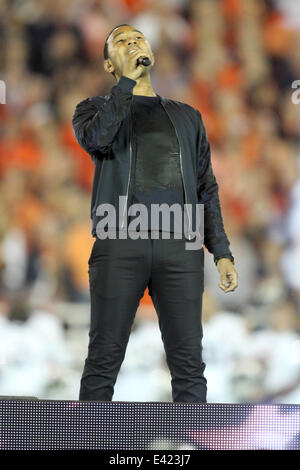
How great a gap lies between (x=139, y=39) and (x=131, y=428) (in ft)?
3.53

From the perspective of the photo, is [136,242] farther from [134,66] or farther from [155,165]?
[134,66]

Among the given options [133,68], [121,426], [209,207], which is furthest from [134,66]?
[121,426]

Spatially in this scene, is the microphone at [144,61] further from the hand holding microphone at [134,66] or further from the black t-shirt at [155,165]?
the black t-shirt at [155,165]

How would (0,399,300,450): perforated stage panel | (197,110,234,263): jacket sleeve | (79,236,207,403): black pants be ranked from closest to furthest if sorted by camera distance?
(0,399,300,450): perforated stage panel → (79,236,207,403): black pants → (197,110,234,263): jacket sleeve

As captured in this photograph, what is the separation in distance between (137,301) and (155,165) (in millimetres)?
380

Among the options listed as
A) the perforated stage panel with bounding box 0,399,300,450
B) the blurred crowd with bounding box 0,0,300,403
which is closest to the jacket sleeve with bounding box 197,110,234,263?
the perforated stage panel with bounding box 0,399,300,450

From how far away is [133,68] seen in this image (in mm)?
1855

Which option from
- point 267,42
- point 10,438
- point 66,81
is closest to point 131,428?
point 10,438

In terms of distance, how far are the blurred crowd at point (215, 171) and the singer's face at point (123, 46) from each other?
2.73 feet

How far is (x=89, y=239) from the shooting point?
2.77m

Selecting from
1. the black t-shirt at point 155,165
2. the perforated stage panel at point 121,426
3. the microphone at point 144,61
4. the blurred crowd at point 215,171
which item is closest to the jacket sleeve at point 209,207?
the black t-shirt at point 155,165

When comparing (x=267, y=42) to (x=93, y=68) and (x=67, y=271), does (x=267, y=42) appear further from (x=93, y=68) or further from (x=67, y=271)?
(x=67, y=271)

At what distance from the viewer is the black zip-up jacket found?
182 cm

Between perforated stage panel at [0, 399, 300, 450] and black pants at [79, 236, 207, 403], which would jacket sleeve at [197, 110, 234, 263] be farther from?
perforated stage panel at [0, 399, 300, 450]
